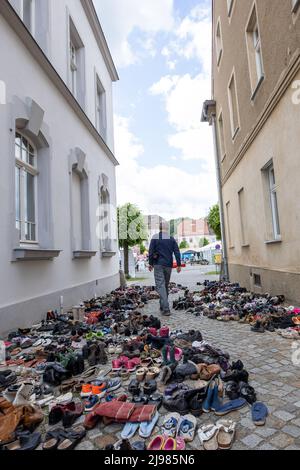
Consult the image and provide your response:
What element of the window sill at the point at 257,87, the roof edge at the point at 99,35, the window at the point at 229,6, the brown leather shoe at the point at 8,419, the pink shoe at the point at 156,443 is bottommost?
the pink shoe at the point at 156,443

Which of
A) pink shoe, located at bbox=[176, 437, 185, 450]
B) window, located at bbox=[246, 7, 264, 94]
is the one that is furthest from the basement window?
pink shoe, located at bbox=[176, 437, 185, 450]

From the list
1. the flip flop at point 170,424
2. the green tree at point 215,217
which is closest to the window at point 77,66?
the flip flop at point 170,424

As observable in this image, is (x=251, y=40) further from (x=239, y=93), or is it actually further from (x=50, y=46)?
(x=50, y=46)

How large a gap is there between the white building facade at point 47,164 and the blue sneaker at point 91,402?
2.76m

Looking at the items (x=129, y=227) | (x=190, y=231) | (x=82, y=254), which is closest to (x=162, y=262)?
(x=82, y=254)

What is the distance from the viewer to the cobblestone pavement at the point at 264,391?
2195 millimetres

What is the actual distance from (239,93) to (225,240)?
21.4 feet

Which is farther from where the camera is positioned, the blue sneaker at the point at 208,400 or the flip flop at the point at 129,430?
the blue sneaker at the point at 208,400

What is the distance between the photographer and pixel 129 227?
84.8 ft

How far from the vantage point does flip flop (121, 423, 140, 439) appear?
2301 millimetres

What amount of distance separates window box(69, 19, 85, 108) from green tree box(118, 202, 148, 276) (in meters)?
15.1

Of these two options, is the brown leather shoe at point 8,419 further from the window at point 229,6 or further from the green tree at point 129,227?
the green tree at point 129,227

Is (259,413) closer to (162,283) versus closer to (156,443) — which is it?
(156,443)

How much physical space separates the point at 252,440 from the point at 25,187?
5.91 m
